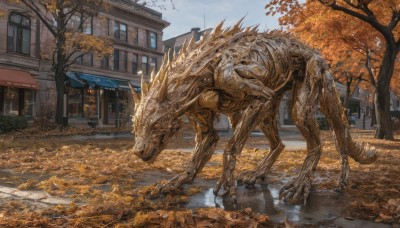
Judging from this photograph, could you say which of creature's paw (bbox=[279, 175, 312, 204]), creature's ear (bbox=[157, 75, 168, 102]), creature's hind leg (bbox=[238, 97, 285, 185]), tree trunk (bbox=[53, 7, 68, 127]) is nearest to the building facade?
tree trunk (bbox=[53, 7, 68, 127])

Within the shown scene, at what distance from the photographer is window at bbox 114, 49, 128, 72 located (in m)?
33.0

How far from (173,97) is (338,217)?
6.95 feet

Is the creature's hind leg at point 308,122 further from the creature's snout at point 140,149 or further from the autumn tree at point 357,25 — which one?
the autumn tree at point 357,25

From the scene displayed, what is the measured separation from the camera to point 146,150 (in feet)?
12.5

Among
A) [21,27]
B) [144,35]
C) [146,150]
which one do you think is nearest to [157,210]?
[146,150]

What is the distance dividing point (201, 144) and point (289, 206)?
137 centimetres

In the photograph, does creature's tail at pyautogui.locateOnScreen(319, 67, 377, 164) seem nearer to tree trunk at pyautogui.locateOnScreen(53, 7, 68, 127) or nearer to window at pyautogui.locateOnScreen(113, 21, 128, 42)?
tree trunk at pyautogui.locateOnScreen(53, 7, 68, 127)

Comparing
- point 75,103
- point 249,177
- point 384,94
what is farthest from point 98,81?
point 249,177

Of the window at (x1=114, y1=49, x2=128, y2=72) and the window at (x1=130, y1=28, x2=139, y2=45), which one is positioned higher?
the window at (x1=130, y1=28, x2=139, y2=45)

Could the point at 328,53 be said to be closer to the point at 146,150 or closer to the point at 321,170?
the point at 321,170

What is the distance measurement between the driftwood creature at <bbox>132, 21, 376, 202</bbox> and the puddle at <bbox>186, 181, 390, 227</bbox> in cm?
17

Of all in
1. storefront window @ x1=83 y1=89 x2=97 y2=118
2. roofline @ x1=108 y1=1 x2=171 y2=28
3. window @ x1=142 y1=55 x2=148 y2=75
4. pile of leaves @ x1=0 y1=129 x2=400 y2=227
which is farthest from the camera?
window @ x1=142 y1=55 x2=148 y2=75

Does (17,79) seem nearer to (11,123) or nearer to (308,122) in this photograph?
(11,123)

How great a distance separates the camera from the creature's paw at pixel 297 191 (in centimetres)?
418
